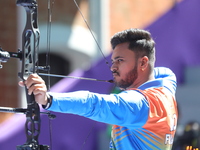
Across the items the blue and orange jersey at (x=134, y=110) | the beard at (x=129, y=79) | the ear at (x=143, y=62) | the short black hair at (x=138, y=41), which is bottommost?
the blue and orange jersey at (x=134, y=110)

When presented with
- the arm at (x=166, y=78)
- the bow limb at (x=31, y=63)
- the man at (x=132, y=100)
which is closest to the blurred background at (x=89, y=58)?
the bow limb at (x=31, y=63)

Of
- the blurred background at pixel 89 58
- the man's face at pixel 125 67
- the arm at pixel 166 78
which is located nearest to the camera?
the man's face at pixel 125 67

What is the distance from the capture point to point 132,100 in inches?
92.6

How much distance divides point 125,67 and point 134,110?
1.30 feet

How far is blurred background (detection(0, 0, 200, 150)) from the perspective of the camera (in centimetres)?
456

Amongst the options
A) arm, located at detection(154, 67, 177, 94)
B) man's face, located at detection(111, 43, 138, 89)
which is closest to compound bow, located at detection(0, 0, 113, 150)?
man's face, located at detection(111, 43, 138, 89)

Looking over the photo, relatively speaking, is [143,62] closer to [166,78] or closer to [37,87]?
[166,78]

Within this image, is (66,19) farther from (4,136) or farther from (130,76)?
(130,76)

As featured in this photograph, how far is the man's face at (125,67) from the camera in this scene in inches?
106

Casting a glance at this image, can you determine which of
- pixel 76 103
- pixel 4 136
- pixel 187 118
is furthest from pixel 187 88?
pixel 76 103

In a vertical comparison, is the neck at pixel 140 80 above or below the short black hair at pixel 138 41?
below

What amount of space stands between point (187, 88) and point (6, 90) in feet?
11.2

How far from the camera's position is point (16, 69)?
26.1 ft

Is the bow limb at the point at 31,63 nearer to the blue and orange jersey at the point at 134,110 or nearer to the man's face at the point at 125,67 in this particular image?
the blue and orange jersey at the point at 134,110
